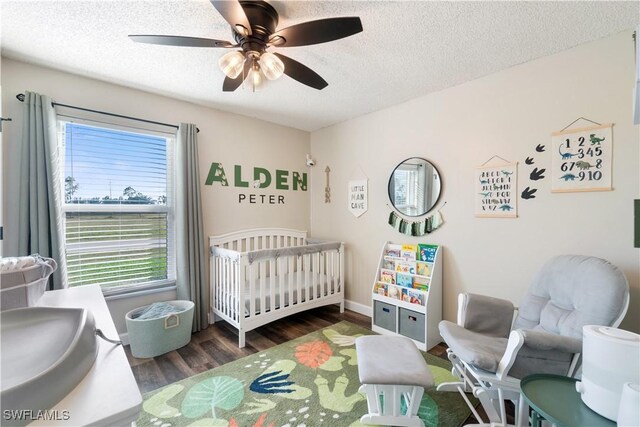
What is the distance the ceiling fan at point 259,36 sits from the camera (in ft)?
4.16

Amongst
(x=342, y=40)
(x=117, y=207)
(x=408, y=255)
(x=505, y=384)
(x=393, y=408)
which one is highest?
(x=342, y=40)

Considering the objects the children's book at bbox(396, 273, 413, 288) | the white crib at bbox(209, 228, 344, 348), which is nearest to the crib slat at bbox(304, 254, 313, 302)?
the white crib at bbox(209, 228, 344, 348)

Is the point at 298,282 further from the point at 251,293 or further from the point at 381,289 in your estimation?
the point at 381,289

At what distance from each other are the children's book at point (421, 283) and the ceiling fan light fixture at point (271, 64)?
212 centimetres

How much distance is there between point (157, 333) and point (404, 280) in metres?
2.25

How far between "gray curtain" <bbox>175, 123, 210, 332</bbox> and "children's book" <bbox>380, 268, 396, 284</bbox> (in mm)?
1874

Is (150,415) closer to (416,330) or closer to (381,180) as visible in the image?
(416,330)

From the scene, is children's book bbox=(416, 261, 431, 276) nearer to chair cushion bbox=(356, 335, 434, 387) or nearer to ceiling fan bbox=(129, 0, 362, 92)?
chair cushion bbox=(356, 335, 434, 387)

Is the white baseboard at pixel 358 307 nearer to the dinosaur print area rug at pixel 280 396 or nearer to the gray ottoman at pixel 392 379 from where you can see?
the dinosaur print area rug at pixel 280 396

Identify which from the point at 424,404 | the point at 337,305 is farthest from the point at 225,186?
the point at 424,404

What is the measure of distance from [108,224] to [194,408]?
1.78 meters

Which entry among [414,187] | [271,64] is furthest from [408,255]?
[271,64]

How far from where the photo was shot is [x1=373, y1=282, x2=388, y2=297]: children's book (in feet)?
9.02

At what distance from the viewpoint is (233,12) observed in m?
1.24
